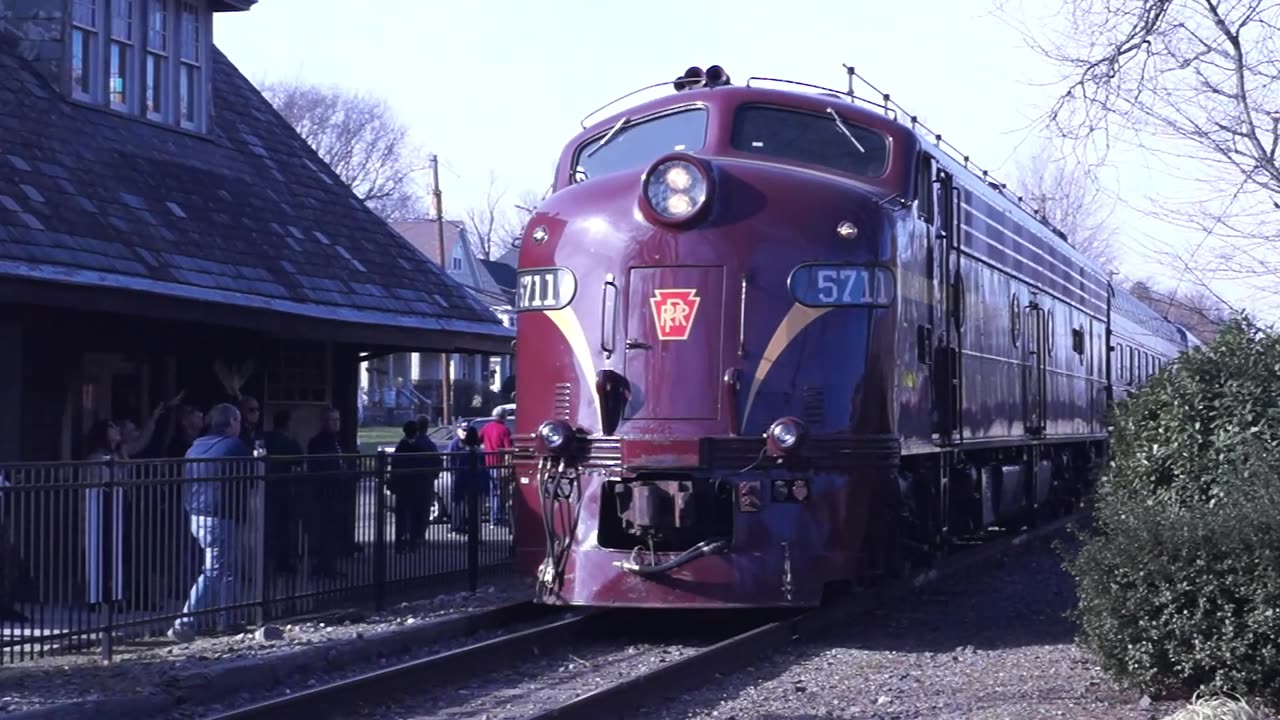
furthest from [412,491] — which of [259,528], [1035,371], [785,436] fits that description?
[1035,371]

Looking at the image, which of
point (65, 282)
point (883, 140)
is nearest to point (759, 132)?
point (883, 140)

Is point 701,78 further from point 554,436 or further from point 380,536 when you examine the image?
point 380,536

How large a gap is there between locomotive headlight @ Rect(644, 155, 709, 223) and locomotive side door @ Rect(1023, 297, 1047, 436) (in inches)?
279

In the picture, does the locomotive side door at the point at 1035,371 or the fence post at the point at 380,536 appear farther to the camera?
the locomotive side door at the point at 1035,371

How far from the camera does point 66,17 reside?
15.8m

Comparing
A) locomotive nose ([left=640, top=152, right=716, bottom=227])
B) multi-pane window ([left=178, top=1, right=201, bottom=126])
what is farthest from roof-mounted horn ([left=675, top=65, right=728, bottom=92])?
multi-pane window ([left=178, top=1, right=201, bottom=126])

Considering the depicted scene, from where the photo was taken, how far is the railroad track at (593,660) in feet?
27.8

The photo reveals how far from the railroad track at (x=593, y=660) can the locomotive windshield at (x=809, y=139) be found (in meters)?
3.48

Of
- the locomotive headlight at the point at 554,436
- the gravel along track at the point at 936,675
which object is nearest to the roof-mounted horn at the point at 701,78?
the locomotive headlight at the point at 554,436

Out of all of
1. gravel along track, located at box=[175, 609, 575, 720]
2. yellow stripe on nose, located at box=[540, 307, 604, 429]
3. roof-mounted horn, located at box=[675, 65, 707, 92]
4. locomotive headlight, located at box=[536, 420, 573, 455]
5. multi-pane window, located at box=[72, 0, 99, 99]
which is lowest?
gravel along track, located at box=[175, 609, 575, 720]

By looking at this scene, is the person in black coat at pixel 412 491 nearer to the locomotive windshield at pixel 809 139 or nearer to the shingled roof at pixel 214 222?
the shingled roof at pixel 214 222

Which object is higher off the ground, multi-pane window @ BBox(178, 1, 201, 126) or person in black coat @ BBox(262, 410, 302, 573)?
multi-pane window @ BBox(178, 1, 201, 126)

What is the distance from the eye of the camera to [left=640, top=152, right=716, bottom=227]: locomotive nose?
10.8 metres

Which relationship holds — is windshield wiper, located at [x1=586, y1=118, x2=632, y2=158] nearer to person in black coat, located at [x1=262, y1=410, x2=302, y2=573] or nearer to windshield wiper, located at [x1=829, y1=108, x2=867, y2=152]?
windshield wiper, located at [x1=829, y1=108, x2=867, y2=152]
